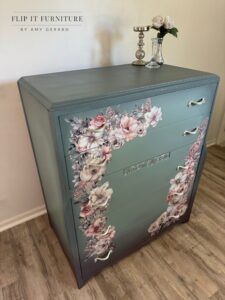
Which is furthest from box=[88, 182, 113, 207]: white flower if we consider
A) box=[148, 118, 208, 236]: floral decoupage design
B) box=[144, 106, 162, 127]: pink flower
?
box=[148, 118, 208, 236]: floral decoupage design

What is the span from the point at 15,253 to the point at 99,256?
22.5 inches

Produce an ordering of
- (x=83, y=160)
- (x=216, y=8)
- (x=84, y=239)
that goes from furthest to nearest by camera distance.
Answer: (x=216, y=8) → (x=84, y=239) → (x=83, y=160)

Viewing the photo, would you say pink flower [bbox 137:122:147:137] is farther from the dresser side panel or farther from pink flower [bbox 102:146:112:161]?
the dresser side panel

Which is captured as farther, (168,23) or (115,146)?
(168,23)

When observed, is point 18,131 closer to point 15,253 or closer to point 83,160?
point 83,160

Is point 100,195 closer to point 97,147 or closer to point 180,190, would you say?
point 97,147

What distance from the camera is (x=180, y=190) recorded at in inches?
52.7

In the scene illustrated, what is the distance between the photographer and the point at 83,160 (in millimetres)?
842

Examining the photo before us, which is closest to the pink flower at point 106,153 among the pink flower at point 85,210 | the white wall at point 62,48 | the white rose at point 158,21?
the pink flower at point 85,210

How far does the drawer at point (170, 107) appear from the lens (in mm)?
764

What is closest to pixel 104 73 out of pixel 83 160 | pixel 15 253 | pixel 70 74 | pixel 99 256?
pixel 70 74

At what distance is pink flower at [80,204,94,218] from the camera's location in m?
0.95

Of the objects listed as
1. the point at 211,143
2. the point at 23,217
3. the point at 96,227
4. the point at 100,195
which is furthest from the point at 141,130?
the point at 211,143

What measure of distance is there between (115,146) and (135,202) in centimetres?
38
